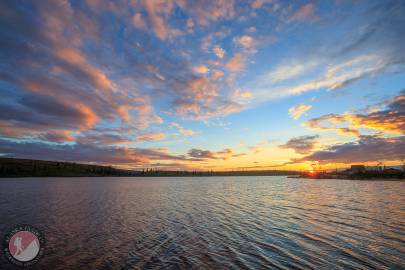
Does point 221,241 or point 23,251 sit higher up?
point 23,251

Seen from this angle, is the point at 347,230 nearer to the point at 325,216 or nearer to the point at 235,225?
the point at 325,216

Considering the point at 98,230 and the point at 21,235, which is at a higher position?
the point at 21,235

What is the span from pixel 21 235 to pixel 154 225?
14796 millimetres

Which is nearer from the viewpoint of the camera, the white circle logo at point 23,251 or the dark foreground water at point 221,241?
the dark foreground water at point 221,241

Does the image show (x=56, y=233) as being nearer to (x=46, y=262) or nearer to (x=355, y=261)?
(x=46, y=262)

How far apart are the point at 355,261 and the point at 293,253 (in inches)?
175

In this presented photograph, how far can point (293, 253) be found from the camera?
1828 cm

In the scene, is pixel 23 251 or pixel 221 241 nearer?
pixel 23 251

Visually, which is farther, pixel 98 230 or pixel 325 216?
pixel 325 216

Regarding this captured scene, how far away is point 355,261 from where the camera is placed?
54.2 ft

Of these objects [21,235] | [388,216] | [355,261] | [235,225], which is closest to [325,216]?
[388,216]

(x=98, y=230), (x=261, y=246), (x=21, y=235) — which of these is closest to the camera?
(x=21, y=235)

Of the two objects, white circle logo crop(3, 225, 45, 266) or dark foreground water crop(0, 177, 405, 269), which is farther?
white circle logo crop(3, 225, 45, 266)

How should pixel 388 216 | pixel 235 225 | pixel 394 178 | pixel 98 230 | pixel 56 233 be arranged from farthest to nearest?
pixel 394 178, pixel 388 216, pixel 235 225, pixel 98 230, pixel 56 233
